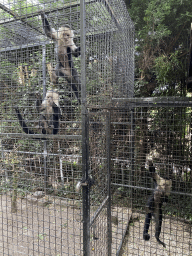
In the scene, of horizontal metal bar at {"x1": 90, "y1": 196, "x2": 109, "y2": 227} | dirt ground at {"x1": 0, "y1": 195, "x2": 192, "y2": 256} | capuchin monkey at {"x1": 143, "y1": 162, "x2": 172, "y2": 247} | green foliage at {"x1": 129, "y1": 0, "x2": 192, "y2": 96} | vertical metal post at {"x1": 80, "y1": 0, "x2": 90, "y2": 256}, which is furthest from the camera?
green foliage at {"x1": 129, "y1": 0, "x2": 192, "y2": 96}

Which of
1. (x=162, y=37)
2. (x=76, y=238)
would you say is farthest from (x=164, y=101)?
(x=76, y=238)

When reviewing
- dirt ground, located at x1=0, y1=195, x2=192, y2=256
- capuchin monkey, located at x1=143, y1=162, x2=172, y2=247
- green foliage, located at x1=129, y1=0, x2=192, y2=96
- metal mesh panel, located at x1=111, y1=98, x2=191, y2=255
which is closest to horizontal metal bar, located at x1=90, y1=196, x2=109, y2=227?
dirt ground, located at x1=0, y1=195, x2=192, y2=256

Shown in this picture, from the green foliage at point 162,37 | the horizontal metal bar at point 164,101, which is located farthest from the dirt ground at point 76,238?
the green foliage at point 162,37

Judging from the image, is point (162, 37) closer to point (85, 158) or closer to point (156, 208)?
point (156, 208)

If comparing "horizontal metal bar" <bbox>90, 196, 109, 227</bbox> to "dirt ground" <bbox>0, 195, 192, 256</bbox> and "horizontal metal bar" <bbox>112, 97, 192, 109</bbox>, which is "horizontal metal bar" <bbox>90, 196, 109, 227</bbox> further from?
"horizontal metal bar" <bbox>112, 97, 192, 109</bbox>

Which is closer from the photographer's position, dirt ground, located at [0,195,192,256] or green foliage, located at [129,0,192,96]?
dirt ground, located at [0,195,192,256]

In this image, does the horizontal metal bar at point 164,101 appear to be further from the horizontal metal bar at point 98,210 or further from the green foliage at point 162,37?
the green foliage at point 162,37

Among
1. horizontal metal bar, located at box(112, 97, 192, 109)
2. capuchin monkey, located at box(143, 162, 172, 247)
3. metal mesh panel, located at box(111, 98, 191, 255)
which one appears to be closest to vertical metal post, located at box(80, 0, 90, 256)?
horizontal metal bar, located at box(112, 97, 192, 109)

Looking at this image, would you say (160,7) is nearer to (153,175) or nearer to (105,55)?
(105,55)

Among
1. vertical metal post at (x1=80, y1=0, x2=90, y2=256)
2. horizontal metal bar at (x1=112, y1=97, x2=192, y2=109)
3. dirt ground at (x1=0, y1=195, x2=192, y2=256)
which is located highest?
horizontal metal bar at (x1=112, y1=97, x2=192, y2=109)

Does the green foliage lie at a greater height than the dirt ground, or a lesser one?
greater

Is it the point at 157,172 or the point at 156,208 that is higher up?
the point at 157,172

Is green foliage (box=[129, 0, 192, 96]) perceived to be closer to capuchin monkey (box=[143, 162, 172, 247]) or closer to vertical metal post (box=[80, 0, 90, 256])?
capuchin monkey (box=[143, 162, 172, 247])

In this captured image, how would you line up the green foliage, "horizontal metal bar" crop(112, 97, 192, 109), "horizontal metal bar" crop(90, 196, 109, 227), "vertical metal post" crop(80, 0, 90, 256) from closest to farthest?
"vertical metal post" crop(80, 0, 90, 256), "horizontal metal bar" crop(90, 196, 109, 227), "horizontal metal bar" crop(112, 97, 192, 109), the green foliage
